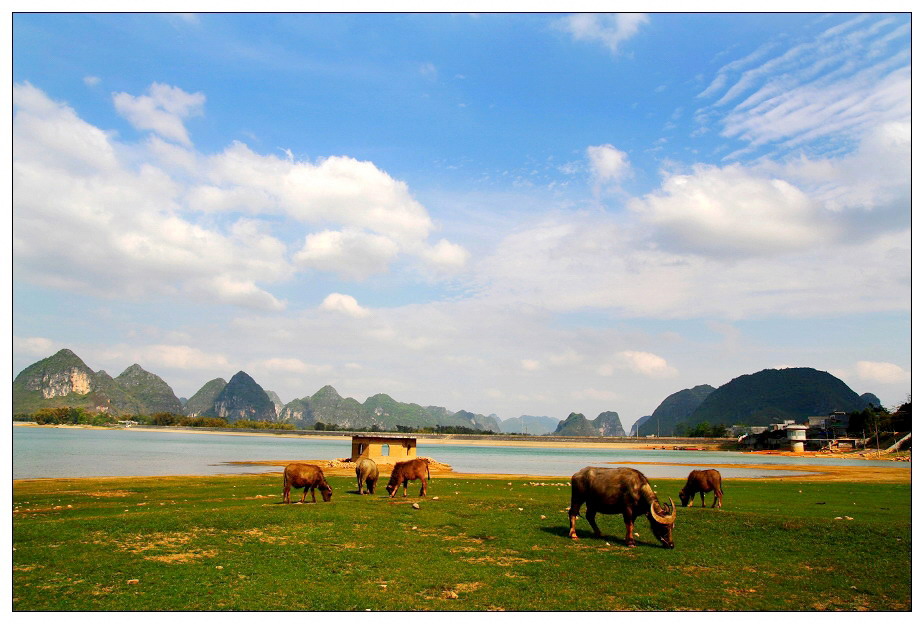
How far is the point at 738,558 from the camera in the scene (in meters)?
13.8

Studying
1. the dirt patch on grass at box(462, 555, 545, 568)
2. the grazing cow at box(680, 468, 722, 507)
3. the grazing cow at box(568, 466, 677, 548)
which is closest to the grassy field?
the dirt patch on grass at box(462, 555, 545, 568)

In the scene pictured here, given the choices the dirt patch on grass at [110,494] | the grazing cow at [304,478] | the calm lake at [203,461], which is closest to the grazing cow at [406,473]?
the grazing cow at [304,478]

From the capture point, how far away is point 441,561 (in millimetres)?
13203

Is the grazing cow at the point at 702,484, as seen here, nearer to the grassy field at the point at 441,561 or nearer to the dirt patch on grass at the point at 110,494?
the grassy field at the point at 441,561

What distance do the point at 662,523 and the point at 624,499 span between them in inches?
43.4

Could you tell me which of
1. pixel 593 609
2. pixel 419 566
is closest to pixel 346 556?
pixel 419 566

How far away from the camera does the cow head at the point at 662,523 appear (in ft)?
47.2

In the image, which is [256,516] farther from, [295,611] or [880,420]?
[880,420]

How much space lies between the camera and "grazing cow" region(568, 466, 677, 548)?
14.5m

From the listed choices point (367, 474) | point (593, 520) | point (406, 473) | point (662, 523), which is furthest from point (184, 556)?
point (367, 474)

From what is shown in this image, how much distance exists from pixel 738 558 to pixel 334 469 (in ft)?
130

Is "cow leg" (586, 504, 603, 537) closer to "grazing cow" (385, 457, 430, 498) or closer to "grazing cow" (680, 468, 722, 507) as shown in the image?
"grazing cow" (680, 468, 722, 507)

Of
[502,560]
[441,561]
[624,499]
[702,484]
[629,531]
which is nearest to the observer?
[441,561]

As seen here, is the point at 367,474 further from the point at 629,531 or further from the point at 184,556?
the point at 629,531
